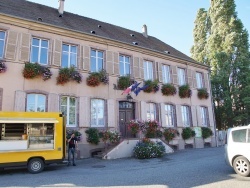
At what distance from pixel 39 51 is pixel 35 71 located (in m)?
1.53

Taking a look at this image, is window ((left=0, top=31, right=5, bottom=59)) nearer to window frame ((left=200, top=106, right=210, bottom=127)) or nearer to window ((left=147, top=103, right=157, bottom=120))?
window ((left=147, top=103, right=157, bottom=120))

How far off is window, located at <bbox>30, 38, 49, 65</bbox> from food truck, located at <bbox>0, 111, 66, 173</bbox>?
185 inches

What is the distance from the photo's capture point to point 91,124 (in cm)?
1430

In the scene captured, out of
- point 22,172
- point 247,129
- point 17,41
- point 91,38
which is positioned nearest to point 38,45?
point 17,41

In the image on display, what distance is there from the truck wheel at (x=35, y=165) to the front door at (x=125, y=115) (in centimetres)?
673

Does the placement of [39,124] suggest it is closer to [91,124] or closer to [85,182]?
[85,182]

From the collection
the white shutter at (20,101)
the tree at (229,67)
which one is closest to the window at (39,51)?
the white shutter at (20,101)

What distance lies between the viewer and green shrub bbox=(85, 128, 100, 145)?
44.5ft

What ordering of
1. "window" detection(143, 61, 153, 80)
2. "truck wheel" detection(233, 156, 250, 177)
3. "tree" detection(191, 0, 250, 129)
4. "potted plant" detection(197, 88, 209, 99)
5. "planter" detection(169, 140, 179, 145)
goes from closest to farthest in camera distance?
"truck wheel" detection(233, 156, 250, 177) < "planter" detection(169, 140, 179, 145) < "window" detection(143, 61, 153, 80) < "potted plant" detection(197, 88, 209, 99) < "tree" detection(191, 0, 250, 129)

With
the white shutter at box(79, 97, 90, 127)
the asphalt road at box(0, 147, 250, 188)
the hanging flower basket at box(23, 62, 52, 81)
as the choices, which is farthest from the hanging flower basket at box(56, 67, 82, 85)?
the asphalt road at box(0, 147, 250, 188)

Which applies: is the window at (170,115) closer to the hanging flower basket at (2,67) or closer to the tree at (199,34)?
the hanging flower basket at (2,67)

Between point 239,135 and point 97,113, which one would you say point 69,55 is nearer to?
point 97,113

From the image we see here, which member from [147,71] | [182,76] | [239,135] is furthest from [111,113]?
[239,135]

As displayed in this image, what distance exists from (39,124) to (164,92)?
1038 centimetres
